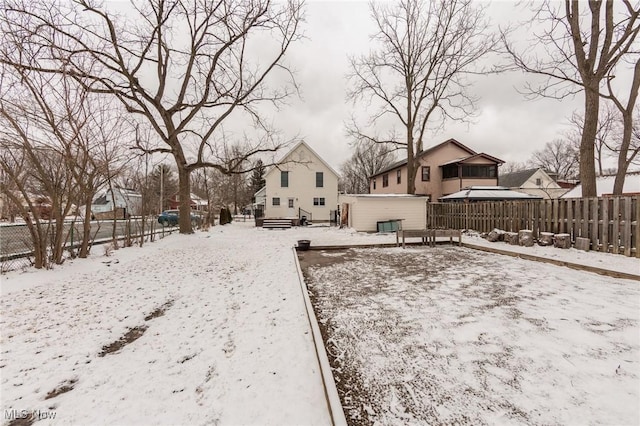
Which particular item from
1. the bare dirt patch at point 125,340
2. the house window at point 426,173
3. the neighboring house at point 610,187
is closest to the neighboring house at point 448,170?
the house window at point 426,173

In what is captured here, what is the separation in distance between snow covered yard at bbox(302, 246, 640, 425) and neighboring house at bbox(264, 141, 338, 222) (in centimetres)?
2131

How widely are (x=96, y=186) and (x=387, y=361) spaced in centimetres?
873

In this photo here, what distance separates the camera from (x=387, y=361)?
8.79 ft

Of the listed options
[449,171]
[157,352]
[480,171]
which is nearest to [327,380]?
[157,352]

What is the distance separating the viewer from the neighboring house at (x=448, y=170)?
936 inches

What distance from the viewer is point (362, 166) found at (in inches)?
2089

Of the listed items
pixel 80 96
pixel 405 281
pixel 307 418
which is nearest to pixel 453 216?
pixel 405 281

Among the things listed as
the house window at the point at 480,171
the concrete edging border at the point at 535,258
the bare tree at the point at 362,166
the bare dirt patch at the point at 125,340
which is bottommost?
the bare dirt patch at the point at 125,340

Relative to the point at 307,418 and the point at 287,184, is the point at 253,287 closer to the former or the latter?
the point at 307,418

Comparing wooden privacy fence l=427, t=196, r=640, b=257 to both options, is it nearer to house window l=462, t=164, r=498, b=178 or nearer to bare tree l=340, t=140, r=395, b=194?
house window l=462, t=164, r=498, b=178

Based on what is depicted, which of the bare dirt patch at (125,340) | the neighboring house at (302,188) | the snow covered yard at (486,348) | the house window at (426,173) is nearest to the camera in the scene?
the snow covered yard at (486,348)

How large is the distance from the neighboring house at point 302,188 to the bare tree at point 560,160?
48.0 m

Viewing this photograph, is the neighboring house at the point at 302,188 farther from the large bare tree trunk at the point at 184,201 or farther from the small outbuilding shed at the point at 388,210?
the large bare tree trunk at the point at 184,201

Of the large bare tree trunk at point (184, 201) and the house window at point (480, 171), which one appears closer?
the large bare tree trunk at point (184, 201)
